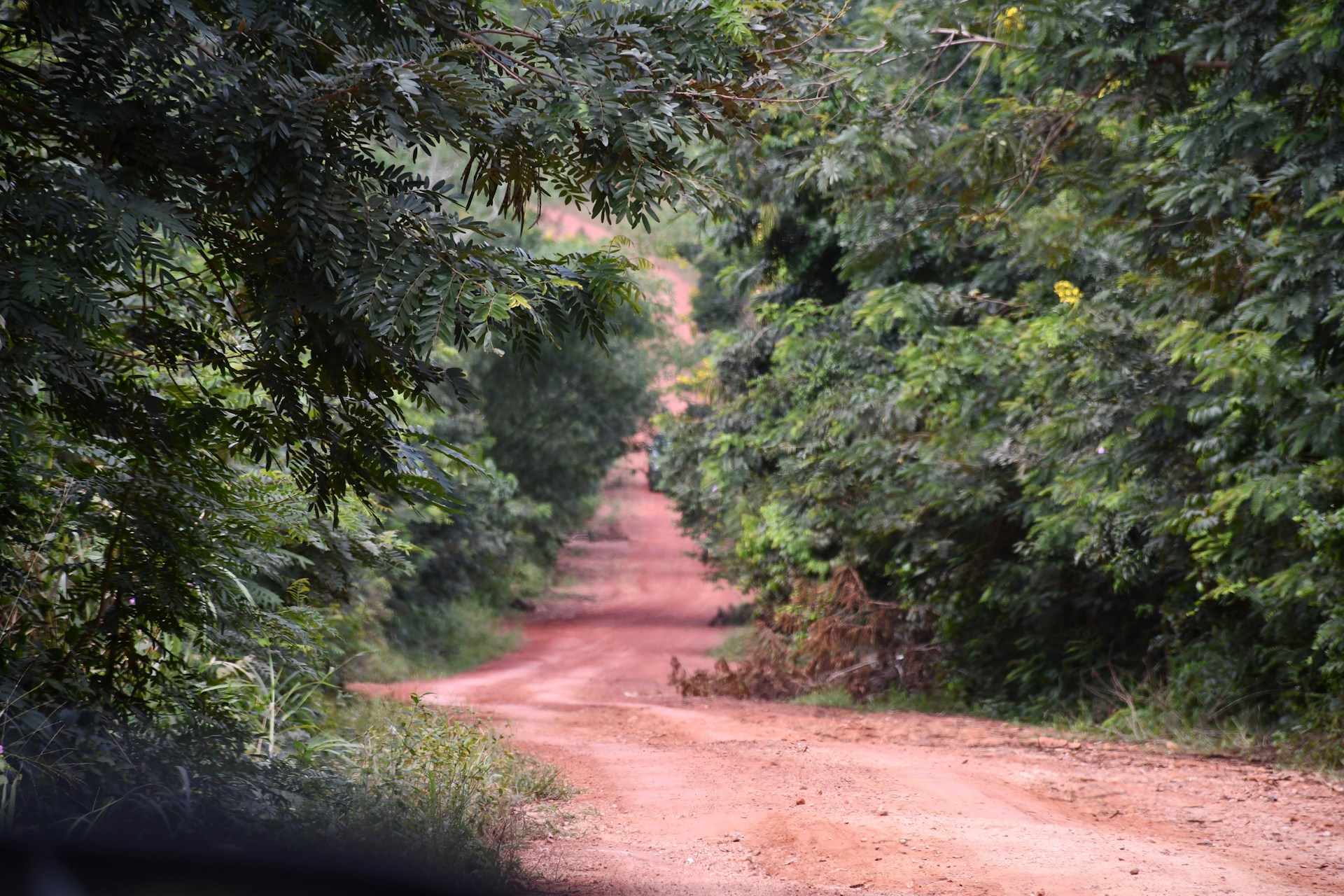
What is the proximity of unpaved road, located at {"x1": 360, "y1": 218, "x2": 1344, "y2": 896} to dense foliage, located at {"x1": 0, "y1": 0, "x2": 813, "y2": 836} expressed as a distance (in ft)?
6.67

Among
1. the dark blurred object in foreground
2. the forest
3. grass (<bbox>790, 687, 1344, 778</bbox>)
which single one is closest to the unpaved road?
grass (<bbox>790, 687, 1344, 778</bbox>)

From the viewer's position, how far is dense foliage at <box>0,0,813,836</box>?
3.28 m

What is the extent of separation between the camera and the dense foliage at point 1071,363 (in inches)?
300

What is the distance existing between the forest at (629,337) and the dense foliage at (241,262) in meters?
0.02

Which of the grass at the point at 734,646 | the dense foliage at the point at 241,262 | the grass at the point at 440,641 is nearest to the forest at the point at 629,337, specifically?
the dense foliage at the point at 241,262

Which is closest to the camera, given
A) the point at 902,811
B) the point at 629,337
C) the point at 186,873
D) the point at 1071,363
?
the point at 186,873

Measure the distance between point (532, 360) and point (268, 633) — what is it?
9.49 ft

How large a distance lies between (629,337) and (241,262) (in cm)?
610

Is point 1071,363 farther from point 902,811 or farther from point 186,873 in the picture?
point 186,873

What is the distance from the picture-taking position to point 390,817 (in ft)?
16.5

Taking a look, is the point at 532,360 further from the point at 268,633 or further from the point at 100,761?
the point at 268,633

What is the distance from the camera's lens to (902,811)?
6.53 meters

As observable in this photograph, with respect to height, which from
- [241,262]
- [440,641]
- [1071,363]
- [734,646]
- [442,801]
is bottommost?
[734,646]

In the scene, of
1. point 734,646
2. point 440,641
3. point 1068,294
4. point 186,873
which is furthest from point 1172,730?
point 440,641
